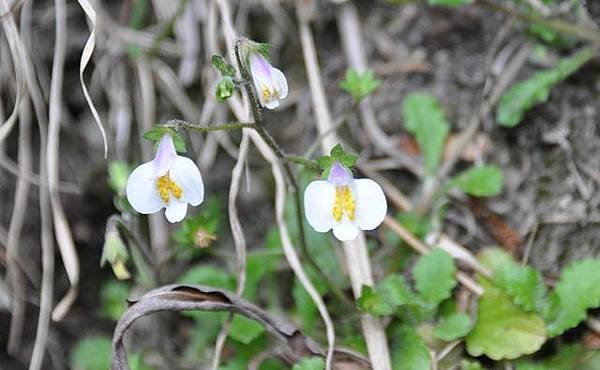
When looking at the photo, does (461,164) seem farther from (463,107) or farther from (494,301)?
(494,301)

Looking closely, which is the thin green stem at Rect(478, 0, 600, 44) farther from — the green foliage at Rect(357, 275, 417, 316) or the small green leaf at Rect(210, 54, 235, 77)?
the small green leaf at Rect(210, 54, 235, 77)

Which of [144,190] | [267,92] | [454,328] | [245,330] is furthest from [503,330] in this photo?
[144,190]

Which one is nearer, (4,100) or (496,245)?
(496,245)

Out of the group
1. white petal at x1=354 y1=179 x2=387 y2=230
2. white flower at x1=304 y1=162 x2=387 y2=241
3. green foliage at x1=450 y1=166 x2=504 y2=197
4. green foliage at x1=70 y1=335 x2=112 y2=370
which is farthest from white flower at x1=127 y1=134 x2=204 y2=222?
green foliage at x1=450 y1=166 x2=504 y2=197

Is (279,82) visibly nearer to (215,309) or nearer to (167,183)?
(167,183)

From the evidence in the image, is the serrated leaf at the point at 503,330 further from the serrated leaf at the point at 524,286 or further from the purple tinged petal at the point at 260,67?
the purple tinged petal at the point at 260,67

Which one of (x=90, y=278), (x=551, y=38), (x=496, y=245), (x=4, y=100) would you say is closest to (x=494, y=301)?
(x=496, y=245)


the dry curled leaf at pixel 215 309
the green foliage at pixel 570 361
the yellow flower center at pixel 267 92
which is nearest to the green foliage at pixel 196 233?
the dry curled leaf at pixel 215 309
